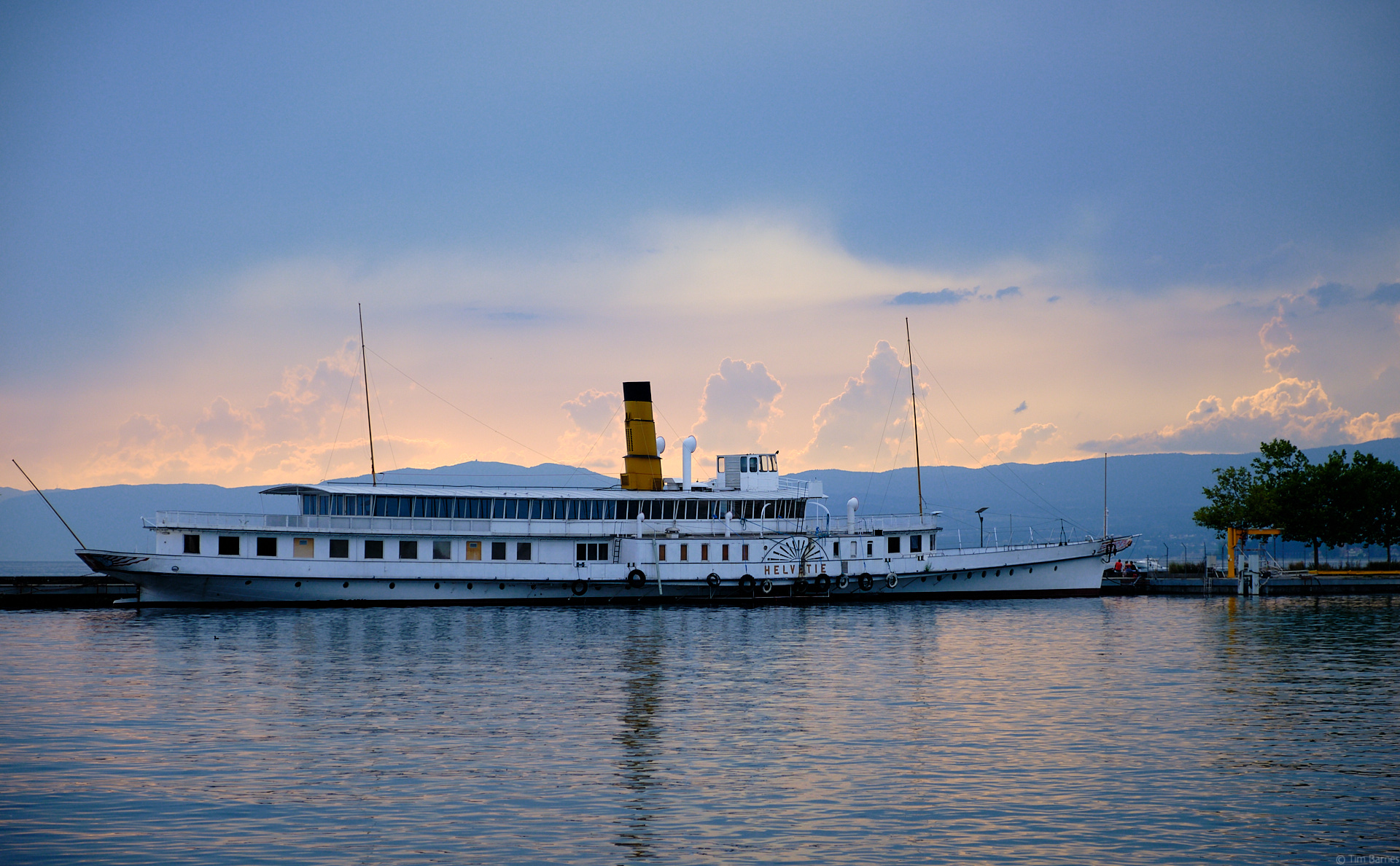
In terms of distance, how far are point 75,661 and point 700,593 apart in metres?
32.7

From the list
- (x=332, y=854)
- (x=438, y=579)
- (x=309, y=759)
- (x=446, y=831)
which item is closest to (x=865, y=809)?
(x=446, y=831)

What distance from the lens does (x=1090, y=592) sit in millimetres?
71438

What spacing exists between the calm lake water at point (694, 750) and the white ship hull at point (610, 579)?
1154 centimetres

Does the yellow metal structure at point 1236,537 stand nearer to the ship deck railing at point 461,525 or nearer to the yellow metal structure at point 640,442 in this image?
the ship deck railing at point 461,525

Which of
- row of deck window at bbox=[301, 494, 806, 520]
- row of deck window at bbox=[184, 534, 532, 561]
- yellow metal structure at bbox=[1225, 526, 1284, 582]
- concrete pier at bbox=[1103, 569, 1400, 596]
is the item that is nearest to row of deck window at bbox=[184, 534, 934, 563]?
row of deck window at bbox=[184, 534, 532, 561]

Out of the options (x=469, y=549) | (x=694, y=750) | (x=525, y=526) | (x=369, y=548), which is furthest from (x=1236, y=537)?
(x=694, y=750)

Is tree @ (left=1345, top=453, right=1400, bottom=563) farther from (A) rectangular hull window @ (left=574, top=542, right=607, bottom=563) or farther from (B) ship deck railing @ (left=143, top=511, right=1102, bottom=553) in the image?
(A) rectangular hull window @ (left=574, top=542, right=607, bottom=563)

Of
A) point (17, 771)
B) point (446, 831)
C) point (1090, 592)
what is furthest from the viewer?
point (1090, 592)

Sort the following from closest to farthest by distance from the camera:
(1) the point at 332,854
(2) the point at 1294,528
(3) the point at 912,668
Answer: (1) the point at 332,854
(3) the point at 912,668
(2) the point at 1294,528

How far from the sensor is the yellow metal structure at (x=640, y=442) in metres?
65.2

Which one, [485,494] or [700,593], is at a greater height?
[485,494]

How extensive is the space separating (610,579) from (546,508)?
16.6 feet

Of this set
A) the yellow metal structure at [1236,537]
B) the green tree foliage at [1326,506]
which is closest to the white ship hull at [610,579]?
the yellow metal structure at [1236,537]

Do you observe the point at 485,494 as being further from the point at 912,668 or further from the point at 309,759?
the point at 309,759
